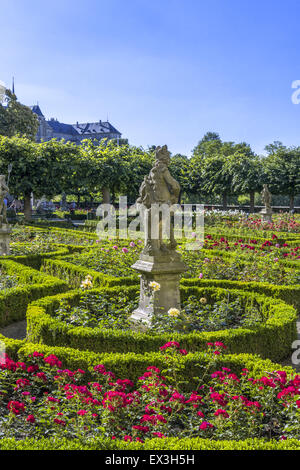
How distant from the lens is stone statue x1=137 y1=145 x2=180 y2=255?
5.52m

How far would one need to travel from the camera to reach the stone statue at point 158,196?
5.52 metres

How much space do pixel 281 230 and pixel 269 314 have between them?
11271mm

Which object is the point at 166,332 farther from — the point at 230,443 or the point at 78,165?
the point at 78,165

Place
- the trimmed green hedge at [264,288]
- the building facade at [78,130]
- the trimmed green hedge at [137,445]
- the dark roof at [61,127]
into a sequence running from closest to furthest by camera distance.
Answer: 1. the trimmed green hedge at [137,445]
2. the trimmed green hedge at [264,288]
3. the building facade at [78,130]
4. the dark roof at [61,127]

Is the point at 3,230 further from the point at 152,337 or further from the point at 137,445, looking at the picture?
the point at 137,445

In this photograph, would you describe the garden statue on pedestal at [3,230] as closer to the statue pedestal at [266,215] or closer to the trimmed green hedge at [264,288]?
the trimmed green hedge at [264,288]

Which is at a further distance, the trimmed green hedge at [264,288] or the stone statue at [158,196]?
the trimmed green hedge at [264,288]

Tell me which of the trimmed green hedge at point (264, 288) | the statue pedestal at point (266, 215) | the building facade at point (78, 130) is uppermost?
the building facade at point (78, 130)

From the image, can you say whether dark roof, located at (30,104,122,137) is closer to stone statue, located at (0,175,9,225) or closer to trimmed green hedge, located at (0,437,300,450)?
stone statue, located at (0,175,9,225)

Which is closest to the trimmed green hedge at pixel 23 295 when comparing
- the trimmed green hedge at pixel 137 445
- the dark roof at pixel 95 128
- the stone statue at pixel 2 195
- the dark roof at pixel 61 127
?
the stone statue at pixel 2 195

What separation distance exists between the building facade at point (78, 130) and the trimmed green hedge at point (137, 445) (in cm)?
8682

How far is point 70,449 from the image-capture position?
2.58m

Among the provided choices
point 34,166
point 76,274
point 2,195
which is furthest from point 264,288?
point 34,166

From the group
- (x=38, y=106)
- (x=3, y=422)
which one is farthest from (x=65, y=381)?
(x=38, y=106)
